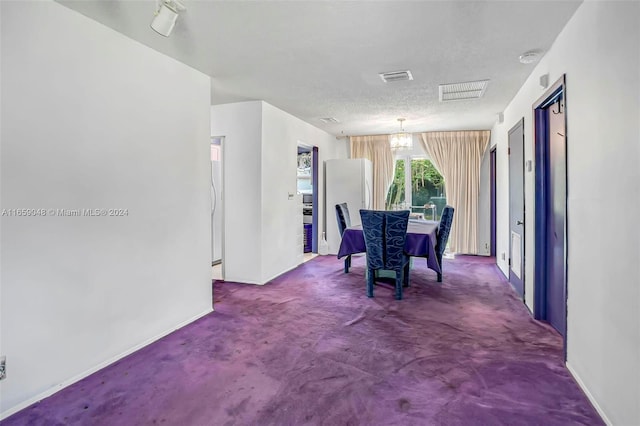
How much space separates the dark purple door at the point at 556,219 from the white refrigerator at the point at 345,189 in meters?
3.61

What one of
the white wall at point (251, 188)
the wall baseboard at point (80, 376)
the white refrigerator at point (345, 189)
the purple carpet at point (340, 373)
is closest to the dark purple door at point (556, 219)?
the purple carpet at point (340, 373)

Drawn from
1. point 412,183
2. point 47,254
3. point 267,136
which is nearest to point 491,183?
point 412,183

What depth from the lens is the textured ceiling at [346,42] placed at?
86.5 inches

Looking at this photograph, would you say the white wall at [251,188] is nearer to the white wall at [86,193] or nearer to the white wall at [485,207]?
the white wall at [86,193]

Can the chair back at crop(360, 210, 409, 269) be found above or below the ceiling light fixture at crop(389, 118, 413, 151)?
below

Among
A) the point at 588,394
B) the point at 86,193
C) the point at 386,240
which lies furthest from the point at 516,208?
the point at 86,193

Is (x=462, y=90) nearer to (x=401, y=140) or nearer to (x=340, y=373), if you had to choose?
(x=401, y=140)

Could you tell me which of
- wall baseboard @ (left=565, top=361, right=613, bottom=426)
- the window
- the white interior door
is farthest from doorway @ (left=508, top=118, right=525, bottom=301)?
the white interior door

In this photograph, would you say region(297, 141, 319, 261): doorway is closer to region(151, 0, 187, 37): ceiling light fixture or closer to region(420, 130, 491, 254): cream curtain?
region(420, 130, 491, 254): cream curtain

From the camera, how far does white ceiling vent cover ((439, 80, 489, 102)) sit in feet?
12.4

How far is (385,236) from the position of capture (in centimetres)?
388

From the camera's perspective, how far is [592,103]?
1983 mm

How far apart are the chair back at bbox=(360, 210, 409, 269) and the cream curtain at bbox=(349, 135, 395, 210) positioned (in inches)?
123

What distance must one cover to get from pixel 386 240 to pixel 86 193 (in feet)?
9.23
